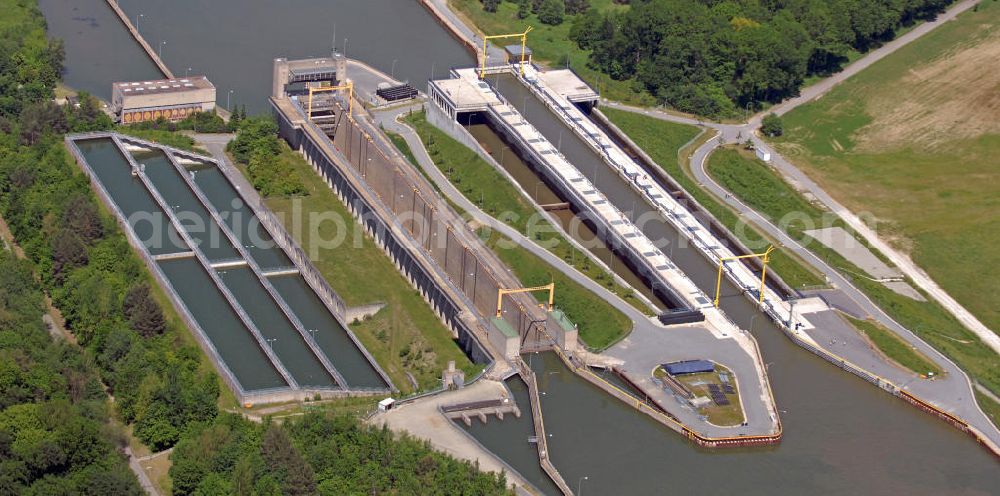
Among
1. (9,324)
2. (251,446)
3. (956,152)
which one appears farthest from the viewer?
(956,152)

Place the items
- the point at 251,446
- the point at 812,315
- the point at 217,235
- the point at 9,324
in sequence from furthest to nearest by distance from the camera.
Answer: the point at 217,235 < the point at 812,315 < the point at 9,324 < the point at 251,446

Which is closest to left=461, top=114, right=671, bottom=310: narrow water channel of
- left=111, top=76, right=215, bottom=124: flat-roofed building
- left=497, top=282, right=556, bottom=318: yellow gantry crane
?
left=497, top=282, right=556, bottom=318: yellow gantry crane

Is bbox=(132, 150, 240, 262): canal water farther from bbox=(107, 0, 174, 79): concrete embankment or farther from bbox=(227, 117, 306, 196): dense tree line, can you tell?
bbox=(107, 0, 174, 79): concrete embankment

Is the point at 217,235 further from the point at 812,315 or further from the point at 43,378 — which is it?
the point at 812,315

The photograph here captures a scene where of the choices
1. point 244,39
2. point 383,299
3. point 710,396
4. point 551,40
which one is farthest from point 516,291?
point 244,39

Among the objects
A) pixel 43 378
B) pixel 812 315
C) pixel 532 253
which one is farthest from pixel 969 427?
pixel 43 378

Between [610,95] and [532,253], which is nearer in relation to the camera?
[532,253]
